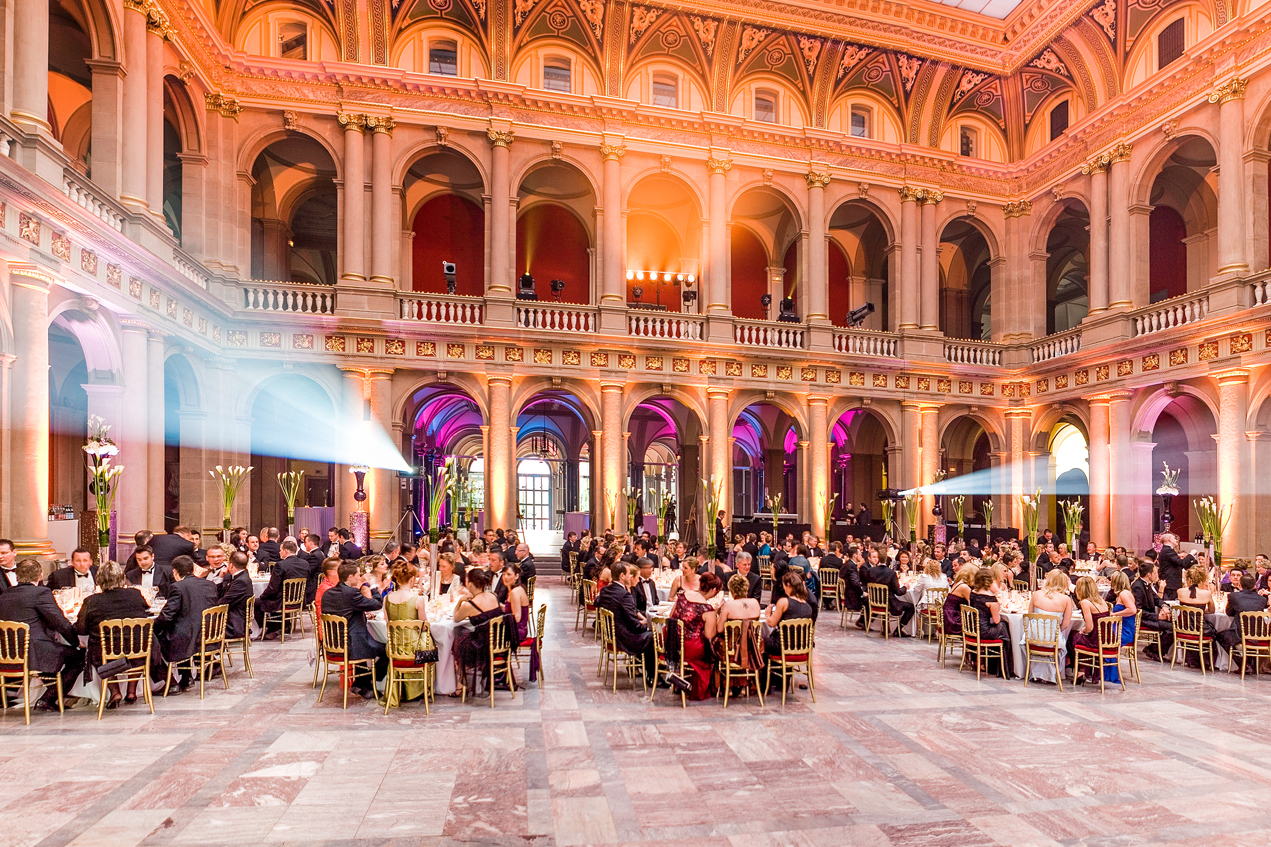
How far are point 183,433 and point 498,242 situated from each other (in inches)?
311

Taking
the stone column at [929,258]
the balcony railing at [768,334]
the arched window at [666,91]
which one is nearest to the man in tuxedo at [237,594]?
the balcony railing at [768,334]

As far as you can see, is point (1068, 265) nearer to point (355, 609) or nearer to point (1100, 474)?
point (1100, 474)

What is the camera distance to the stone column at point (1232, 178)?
49.2 feet

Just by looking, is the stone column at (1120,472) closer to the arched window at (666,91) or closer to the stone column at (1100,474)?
the stone column at (1100,474)

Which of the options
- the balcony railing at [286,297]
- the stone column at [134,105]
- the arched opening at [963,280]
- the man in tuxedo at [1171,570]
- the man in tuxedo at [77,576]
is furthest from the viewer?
the arched opening at [963,280]

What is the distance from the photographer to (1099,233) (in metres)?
18.4

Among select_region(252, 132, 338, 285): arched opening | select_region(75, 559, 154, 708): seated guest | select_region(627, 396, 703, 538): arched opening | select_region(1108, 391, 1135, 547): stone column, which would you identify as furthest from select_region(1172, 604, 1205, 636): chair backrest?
select_region(252, 132, 338, 285): arched opening

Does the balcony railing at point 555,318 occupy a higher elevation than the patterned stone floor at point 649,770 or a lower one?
higher

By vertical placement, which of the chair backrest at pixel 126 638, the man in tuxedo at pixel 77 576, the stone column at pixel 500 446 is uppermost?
the stone column at pixel 500 446

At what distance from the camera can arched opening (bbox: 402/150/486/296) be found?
2023cm

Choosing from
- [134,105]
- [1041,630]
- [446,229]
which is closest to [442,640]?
[1041,630]

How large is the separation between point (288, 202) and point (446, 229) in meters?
4.29

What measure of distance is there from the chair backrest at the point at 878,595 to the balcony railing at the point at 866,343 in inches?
401

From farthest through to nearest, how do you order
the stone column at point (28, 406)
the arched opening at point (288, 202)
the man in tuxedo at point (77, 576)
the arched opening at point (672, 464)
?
the arched opening at point (672, 464), the arched opening at point (288, 202), the stone column at point (28, 406), the man in tuxedo at point (77, 576)
